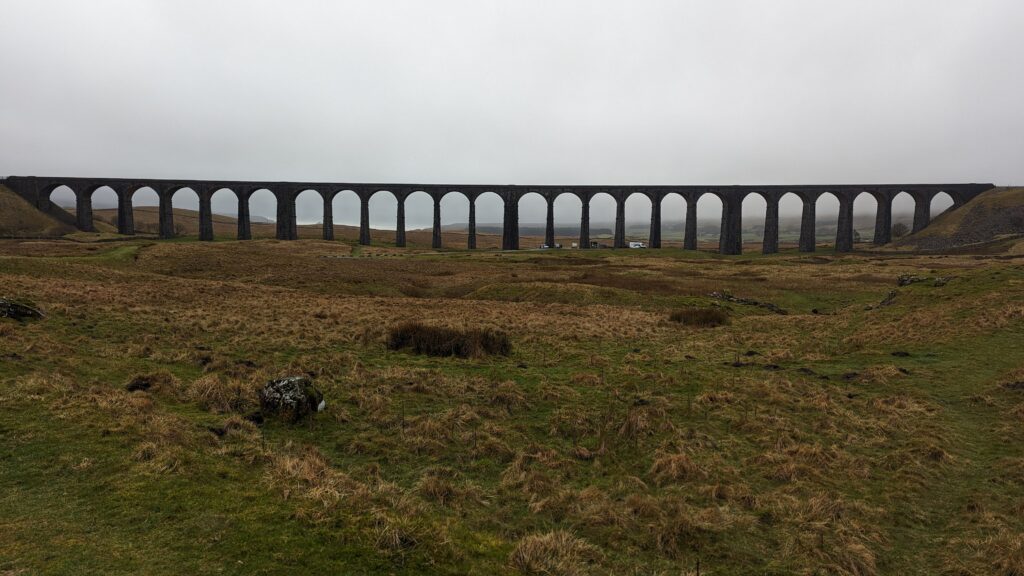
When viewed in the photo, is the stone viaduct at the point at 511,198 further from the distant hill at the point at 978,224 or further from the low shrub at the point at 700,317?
the low shrub at the point at 700,317

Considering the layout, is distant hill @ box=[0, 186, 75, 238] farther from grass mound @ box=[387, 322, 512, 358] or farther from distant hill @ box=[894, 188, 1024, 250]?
distant hill @ box=[894, 188, 1024, 250]

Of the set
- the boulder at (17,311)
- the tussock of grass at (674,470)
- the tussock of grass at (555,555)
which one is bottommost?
the tussock of grass at (674,470)

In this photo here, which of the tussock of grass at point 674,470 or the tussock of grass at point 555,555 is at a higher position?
the tussock of grass at point 555,555

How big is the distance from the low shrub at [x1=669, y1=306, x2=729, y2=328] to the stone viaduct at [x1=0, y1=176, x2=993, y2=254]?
65944 millimetres

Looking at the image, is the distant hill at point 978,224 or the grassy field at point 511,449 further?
the distant hill at point 978,224

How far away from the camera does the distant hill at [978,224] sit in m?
77.2

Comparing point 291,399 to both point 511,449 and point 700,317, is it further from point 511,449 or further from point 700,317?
point 700,317

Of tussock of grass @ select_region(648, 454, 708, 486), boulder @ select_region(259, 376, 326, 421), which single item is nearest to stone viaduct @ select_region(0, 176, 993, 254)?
boulder @ select_region(259, 376, 326, 421)

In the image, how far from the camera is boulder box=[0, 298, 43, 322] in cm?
1605

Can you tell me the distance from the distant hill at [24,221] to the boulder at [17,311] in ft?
260

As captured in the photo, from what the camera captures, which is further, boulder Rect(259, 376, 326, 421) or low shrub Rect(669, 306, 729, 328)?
low shrub Rect(669, 306, 729, 328)

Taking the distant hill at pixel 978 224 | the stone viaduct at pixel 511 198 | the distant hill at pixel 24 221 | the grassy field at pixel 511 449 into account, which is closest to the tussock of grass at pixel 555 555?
the grassy field at pixel 511 449

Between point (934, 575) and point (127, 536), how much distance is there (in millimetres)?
10059

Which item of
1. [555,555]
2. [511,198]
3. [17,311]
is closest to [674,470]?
[555,555]
